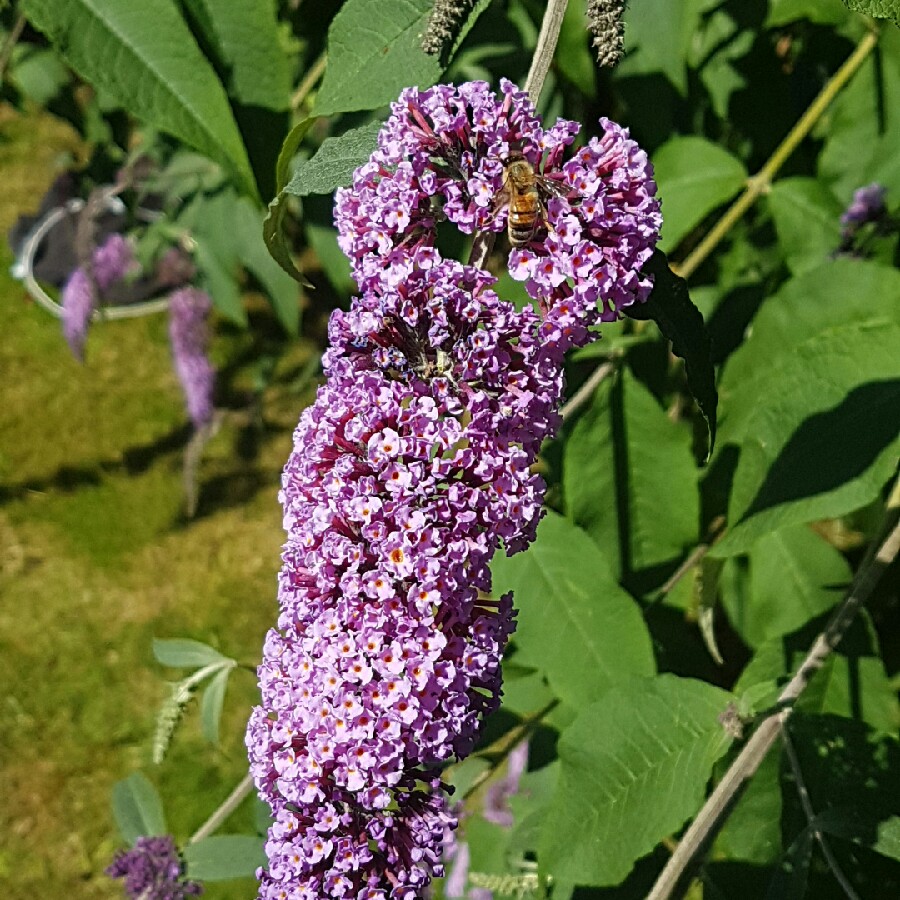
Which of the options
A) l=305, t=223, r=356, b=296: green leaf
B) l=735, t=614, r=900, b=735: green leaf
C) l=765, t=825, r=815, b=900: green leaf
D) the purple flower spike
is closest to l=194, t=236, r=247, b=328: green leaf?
the purple flower spike

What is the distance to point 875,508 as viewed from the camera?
7.45 ft

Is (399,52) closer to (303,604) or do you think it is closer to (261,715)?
(303,604)

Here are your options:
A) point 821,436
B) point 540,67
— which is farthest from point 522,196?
point 821,436

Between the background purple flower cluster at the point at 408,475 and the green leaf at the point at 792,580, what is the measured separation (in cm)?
128

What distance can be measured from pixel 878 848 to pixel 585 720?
19.1 inches

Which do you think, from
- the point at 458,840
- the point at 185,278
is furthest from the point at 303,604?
the point at 185,278

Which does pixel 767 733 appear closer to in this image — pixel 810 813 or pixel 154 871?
pixel 810 813

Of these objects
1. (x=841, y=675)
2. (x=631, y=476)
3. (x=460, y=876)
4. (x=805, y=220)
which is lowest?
(x=460, y=876)

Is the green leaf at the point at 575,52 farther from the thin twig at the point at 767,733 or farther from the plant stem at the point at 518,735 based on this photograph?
the plant stem at the point at 518,735

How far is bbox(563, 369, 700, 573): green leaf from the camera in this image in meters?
2.20

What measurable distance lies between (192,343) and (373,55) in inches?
114

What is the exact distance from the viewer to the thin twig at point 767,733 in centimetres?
157

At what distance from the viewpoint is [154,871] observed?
2164mm

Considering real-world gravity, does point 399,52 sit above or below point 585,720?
above
